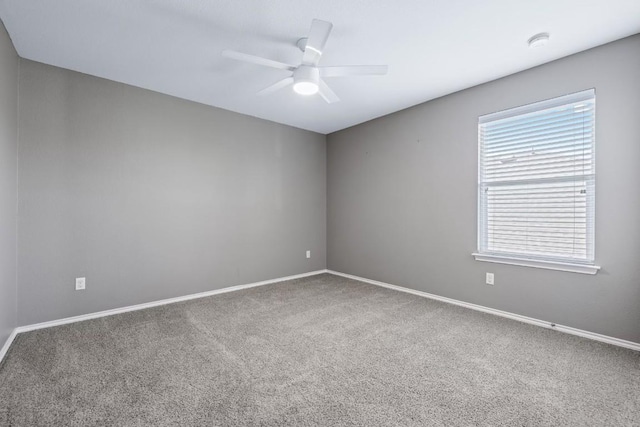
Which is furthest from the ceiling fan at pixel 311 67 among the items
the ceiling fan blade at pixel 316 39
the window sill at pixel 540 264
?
the window sill at pixel 540 264

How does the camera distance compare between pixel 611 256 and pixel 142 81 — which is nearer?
pixel 611 256

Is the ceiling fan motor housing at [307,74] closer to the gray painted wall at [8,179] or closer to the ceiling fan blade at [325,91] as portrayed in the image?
the ceiling fan blade at [325,91]

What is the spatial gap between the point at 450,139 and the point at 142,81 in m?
3.45

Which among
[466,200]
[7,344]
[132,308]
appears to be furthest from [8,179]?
[466,200]

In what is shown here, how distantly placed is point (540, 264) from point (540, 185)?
0.75m

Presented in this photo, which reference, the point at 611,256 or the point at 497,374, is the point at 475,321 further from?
the point at 611,256

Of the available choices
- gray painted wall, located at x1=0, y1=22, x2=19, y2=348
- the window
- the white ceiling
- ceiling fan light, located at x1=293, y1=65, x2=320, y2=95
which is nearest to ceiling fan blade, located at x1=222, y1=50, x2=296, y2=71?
ceiling fan light, located at x1=293, y1=65, x2=320, y2=95

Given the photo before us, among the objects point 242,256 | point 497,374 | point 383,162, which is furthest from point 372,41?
point 242,256

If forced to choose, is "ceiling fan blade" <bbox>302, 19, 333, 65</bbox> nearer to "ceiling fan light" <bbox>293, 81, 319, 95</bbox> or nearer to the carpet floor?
"ceiling fan light" <bbox>293, 81, 319, 95</bbox>

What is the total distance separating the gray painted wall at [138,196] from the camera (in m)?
2.72

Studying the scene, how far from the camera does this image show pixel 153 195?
11.1 ft

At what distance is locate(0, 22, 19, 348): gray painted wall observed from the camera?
2193 millimetres

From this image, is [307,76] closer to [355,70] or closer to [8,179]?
[355,70]

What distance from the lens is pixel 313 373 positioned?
6.47 feet
